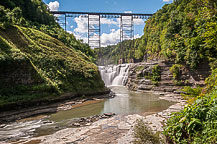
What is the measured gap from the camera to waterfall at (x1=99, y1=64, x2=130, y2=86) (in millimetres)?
→ 34062

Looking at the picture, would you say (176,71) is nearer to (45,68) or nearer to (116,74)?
(116,74)

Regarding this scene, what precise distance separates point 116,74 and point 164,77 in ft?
47.9

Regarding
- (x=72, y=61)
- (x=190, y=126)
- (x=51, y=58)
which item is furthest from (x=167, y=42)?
(x=190, y=126)

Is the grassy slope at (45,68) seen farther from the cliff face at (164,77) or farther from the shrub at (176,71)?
the shrub at (176,71)

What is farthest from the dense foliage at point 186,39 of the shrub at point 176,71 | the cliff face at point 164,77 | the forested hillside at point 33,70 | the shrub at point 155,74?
the forested hillside at point 33,70

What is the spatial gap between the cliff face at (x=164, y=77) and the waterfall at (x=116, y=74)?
370 centimetres

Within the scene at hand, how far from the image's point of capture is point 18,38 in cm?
1919

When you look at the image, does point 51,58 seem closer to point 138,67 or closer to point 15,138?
point 15,138

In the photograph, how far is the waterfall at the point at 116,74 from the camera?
34062 mm

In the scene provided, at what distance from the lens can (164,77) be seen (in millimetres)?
24047

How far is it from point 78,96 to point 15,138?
11.4 m

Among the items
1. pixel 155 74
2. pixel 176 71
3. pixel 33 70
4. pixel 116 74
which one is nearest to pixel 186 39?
pixel 176 71

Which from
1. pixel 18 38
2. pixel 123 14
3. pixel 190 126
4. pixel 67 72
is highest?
pixel 123 14

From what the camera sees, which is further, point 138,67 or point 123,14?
point 123,14
